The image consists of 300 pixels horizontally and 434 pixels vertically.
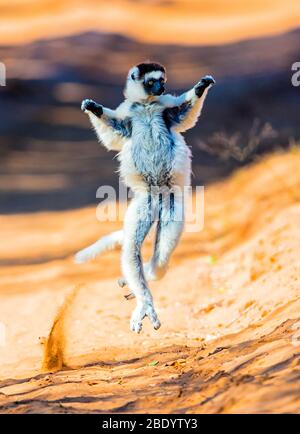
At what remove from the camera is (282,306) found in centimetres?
639

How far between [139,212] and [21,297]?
11.8ft

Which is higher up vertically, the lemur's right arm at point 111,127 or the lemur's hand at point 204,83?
the lemur's hand at point 204,83

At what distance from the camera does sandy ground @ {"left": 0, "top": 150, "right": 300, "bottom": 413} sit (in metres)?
4.47

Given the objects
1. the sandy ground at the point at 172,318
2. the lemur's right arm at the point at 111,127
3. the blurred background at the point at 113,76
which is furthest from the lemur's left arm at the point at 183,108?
the blurred background at the point at 113,76

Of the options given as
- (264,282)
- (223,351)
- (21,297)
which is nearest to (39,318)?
(21,297)

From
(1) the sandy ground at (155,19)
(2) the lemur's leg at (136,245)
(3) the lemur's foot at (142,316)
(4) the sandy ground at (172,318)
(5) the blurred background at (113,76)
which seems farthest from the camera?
(1) the sandy ground at (155,19)

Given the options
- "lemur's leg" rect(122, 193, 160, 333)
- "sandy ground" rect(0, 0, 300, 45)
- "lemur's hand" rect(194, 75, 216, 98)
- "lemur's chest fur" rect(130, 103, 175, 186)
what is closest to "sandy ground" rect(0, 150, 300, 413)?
"lemur's leg" rect(122, 193, 160, 333)

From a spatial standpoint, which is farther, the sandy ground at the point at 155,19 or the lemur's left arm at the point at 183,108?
the sandy ground at the point at 155,19

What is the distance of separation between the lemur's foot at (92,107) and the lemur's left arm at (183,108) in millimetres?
530

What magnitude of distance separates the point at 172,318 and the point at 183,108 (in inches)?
105

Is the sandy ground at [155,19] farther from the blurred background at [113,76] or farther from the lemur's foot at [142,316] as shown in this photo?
the lemur's foot at [142,316]

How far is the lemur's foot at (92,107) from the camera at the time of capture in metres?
5.42

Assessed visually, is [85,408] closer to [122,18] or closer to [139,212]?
[139,212]

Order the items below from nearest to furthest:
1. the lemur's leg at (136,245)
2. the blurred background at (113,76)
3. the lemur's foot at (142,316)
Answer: the lemur's foot at (142,316) → the lemur's leg at (136,245) → the blurred background at (113,76)
